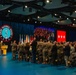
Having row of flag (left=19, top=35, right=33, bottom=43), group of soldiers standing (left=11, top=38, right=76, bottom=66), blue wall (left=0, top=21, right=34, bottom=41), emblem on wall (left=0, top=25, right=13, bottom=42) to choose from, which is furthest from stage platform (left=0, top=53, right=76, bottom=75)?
row of flag (left=19, top=35, right=33, bottom=43)

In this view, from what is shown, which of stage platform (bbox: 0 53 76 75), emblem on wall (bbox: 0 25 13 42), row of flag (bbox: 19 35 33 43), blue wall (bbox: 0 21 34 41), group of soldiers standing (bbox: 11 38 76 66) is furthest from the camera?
row of flag (bbox: 19 35 33 43)

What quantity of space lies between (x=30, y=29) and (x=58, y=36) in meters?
7.02

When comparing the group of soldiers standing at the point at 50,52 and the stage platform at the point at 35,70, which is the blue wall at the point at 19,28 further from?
the stage platform at the point at 35,70

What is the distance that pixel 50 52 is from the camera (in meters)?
14.1

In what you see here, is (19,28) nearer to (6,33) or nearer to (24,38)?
(24,38)

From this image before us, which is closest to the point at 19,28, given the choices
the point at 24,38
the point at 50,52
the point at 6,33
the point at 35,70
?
the point at 24,38

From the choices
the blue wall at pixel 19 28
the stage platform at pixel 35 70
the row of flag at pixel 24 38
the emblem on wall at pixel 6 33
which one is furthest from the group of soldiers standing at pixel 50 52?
the row of flag at pixel 24 38

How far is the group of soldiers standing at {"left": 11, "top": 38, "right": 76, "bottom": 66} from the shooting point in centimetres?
1337

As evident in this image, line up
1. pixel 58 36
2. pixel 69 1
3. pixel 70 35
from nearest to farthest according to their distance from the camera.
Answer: pixel 69 1
pixel 58 36
pixel 70 35

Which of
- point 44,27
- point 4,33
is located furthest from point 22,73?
point 44,27

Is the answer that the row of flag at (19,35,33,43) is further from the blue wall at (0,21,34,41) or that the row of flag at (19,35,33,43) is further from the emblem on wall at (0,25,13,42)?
the emblem on wall at (0,25,13,42)

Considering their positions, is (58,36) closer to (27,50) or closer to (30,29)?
(30,29)

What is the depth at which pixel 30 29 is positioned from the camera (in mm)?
29984

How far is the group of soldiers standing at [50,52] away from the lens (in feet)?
43.9
